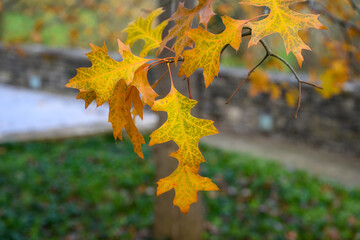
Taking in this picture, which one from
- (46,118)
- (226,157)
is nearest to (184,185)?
(226,157)

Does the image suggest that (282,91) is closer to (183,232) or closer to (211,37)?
(183,232)

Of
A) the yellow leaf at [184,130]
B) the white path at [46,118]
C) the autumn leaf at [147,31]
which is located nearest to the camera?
the yellow leaf at [184,130]

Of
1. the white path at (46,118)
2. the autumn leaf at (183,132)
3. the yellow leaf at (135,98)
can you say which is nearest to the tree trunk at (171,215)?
the yellow leaf at (135,98)

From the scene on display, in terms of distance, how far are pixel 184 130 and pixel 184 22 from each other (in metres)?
0.22

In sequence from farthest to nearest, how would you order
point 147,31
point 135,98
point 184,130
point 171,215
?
point 171,215, point 147,31, point 135,98, point 184,130

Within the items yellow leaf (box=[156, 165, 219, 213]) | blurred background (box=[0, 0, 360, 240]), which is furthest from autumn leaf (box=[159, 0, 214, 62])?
blurred background (box=[0, 0, 360, 240])

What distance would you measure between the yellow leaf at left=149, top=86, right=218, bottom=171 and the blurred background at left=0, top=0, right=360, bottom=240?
0.70 m

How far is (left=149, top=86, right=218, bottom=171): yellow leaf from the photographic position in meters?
0.65

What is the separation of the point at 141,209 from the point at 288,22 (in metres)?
3.29

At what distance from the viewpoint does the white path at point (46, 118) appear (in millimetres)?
5902

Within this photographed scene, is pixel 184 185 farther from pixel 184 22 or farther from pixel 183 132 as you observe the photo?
pixel 184 22

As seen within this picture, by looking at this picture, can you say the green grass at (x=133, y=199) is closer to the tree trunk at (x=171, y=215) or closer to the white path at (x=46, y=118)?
the tree trunk at (x=171, y=215)

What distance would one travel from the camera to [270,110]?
6.82 meters

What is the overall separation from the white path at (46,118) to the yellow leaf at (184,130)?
5567 mm
